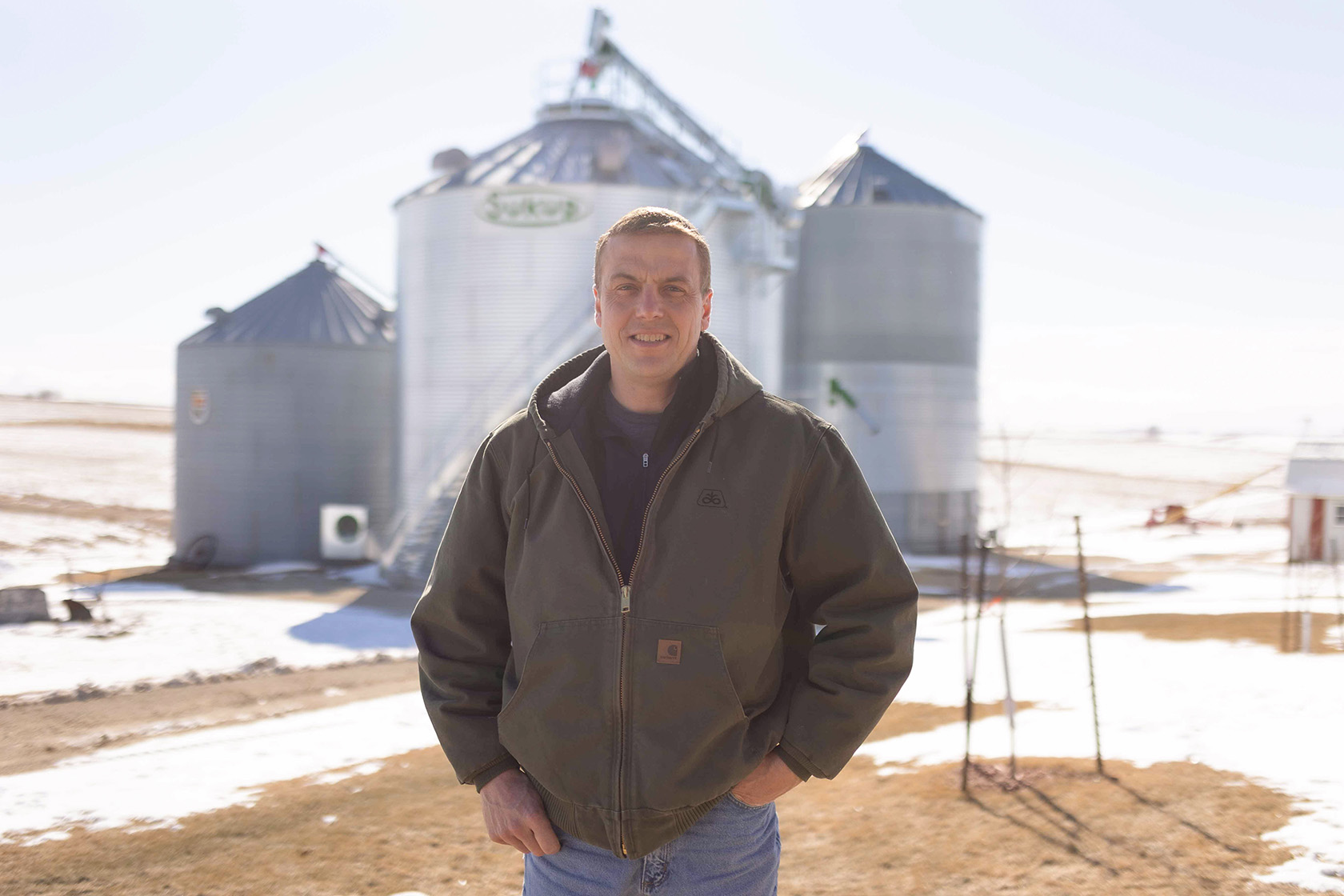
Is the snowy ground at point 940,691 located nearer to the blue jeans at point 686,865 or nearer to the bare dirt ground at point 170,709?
the bare dirt ground at point 170,709

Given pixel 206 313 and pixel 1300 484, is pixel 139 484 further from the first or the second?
pixel 1300 484

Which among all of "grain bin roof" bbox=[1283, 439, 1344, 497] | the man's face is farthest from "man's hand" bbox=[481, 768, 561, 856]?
"grain bin roof" bbox=[1283, 439, 1344, 497]

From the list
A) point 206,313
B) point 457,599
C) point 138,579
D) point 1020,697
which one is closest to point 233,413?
point 206,313

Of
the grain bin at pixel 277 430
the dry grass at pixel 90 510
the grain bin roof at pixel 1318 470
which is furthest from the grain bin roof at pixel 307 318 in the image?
the grain bin roof at pixel 1318 470

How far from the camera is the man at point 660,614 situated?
8.22ft

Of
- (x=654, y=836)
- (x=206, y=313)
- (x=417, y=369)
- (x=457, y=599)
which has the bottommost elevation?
(x=654, y=836)

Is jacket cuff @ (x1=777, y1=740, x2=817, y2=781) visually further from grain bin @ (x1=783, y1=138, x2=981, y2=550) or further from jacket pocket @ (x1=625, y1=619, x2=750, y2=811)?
grain bin @ (x1=783, y1=138, x2=981, y2=550)

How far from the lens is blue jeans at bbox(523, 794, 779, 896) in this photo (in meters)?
2.59

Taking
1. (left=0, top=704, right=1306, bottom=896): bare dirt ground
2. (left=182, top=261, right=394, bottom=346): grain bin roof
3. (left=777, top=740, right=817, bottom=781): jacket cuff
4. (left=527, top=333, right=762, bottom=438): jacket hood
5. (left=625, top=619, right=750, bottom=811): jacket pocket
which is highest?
(left=182, top=261, right=394, bottom=346): grain bin roof

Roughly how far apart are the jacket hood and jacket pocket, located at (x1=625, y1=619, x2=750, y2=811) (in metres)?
0.55

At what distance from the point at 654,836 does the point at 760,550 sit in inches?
28.9

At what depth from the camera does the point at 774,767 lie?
2.61m

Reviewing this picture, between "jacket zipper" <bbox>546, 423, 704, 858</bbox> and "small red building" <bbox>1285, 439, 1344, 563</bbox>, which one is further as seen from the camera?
"small red building" <bbox>1285, 439, 1344, 563</bbox>

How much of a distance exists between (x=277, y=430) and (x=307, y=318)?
316cm
